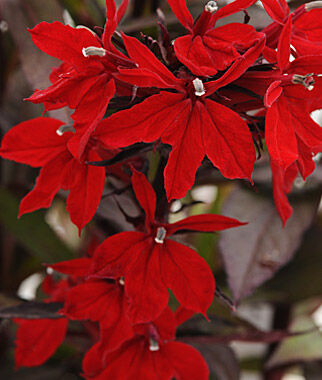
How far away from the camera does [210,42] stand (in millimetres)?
293

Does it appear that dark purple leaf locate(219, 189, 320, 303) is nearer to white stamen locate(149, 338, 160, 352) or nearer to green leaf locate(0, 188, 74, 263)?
white stamen locate(149, 338, 160, 352)

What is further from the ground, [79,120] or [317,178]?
[79,120]

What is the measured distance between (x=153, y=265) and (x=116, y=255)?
0.03m

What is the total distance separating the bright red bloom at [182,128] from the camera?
27 cm

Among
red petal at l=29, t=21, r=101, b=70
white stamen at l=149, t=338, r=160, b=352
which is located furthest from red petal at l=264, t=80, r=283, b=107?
white stamen at l=149, t=338, r=160, b=352

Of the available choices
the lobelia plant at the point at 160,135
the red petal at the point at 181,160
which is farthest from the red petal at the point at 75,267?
the red petal at the point at 181,160

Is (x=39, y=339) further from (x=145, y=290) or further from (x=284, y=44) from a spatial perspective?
(x=284, y=44)

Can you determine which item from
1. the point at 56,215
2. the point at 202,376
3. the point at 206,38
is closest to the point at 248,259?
the point at 202,376

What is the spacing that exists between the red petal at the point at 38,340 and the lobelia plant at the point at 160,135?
51mm

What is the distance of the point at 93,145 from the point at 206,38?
4.0 inches

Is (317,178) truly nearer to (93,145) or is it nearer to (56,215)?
(93,145)

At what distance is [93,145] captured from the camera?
0.32 m

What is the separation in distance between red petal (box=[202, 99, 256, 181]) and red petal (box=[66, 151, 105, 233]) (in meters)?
0.08

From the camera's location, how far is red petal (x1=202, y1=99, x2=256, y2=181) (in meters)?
0.28
